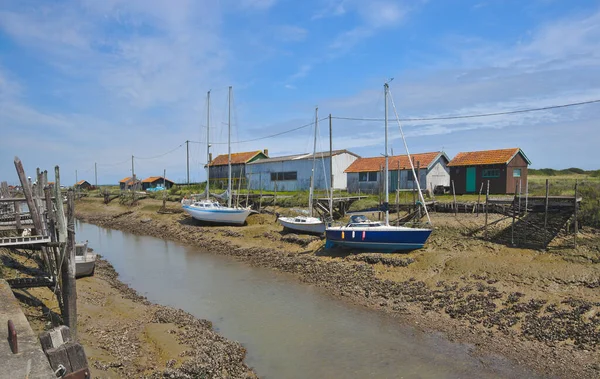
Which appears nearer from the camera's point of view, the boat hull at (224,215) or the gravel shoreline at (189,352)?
the gravel shoreline at (189,352)

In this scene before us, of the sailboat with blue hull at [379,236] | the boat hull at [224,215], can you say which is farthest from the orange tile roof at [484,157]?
the boat hull at [224,215]

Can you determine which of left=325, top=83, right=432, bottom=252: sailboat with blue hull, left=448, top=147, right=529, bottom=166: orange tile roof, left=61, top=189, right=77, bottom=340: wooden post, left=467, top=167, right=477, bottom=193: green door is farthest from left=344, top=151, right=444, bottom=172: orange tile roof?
left=61, top=189, right=77, bottom=340: wooden post

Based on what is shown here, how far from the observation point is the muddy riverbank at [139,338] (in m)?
10.1

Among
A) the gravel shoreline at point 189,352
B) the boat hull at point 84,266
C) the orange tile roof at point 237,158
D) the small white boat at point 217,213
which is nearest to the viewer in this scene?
the gravel shoreline at point 189,352

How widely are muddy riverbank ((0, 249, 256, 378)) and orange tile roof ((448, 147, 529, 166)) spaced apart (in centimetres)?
3004

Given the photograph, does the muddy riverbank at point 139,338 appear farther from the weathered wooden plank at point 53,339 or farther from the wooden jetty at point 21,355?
the weathered wooden plank at point 53,339

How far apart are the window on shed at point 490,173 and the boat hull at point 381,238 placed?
1717cm

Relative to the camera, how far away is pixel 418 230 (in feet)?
70.5

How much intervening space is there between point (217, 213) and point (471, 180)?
78.1ft

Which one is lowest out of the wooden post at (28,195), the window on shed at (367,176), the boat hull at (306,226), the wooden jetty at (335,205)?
the boat hull at (306,226)

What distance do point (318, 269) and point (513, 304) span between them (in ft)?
32.6

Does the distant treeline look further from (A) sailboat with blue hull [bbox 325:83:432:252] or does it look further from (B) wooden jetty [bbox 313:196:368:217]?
(A) sailboat with blue hull [bbox 325:83:432:252]

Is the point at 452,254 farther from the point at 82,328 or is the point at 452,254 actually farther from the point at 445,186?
the point at 445,186

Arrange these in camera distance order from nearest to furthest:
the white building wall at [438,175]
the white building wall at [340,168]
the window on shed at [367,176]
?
the white building wall at [438,175] < the window on shed at [367,176] < the white building wall at [340,168]
